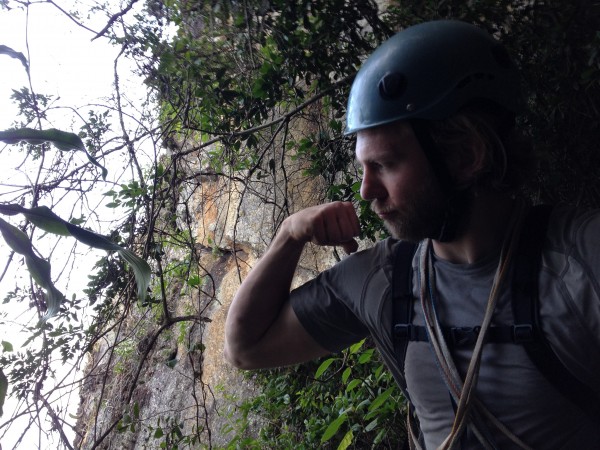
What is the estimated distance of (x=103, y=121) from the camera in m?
3.05

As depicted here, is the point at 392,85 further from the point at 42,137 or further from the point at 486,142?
the point at 42,137

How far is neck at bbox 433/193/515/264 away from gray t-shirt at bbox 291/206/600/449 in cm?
3

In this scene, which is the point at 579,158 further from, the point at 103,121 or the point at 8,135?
the point at 103,121

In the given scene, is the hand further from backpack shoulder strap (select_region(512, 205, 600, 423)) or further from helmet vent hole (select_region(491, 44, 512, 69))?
helmet vent hole (select_region(491, 44, 512, 69))

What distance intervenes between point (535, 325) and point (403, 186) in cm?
44

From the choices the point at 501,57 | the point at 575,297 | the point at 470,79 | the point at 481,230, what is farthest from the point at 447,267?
the point at 501,57

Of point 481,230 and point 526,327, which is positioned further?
point 481,230

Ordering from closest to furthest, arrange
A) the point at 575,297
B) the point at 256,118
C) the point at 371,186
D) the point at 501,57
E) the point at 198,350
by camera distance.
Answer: the point at 575,297, the point at 371,186, the point at 501,57, the point at 256,118, the point at 198,350

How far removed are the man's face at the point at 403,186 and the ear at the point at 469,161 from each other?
0.07 meters

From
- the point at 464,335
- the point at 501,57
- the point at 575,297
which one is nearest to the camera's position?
the point at 575,297

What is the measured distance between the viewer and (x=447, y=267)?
4.76ft

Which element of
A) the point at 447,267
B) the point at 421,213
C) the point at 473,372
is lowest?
the point at 473,372

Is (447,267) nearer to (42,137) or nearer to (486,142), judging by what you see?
(486,142)

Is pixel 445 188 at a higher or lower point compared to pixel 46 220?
lower
